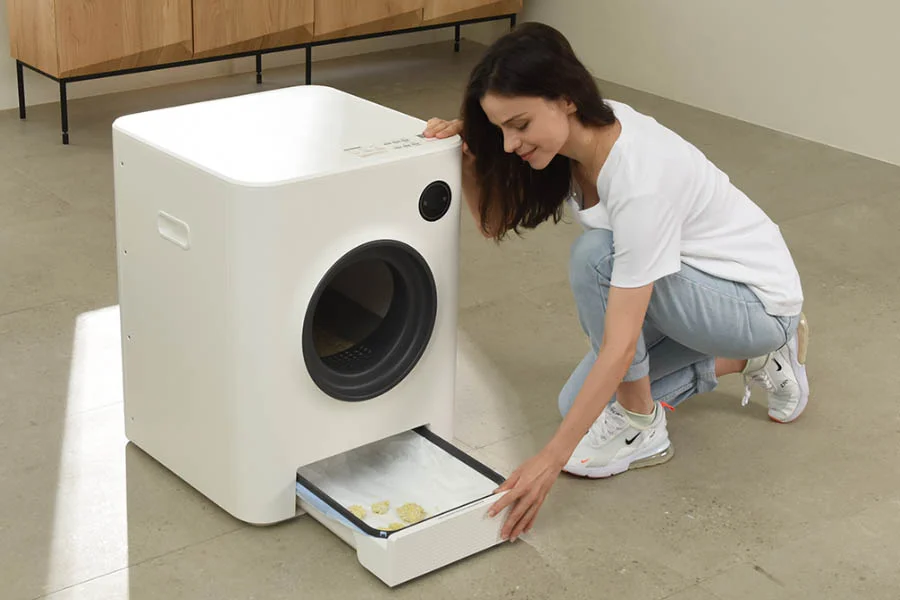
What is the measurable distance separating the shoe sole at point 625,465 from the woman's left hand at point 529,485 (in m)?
0.28

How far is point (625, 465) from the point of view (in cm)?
232

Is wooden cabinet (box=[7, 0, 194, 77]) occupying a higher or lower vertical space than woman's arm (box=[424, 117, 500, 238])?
lower

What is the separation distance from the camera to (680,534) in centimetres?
215

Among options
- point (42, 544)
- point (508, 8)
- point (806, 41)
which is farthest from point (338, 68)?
point (42, 544)

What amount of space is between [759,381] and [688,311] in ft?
1.21

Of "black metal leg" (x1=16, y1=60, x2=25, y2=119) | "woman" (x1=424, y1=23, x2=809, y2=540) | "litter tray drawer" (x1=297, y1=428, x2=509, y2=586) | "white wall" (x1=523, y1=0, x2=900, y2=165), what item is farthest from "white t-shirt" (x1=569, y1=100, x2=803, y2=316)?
"black metal leg" (x1=16, y1=60, x2=25, y2=119)

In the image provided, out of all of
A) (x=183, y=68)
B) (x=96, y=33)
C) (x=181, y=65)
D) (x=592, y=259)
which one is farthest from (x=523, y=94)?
(x=183, y=68)

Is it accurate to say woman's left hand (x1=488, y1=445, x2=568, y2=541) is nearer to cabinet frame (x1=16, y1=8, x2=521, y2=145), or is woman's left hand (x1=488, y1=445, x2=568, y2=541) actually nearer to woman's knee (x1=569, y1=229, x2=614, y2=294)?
woman's knee (x1=569, y1=229, x2=614, y2=294)

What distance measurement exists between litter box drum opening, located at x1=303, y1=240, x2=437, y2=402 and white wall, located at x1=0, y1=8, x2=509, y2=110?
229 cm

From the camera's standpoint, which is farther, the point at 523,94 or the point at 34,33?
the point at 34,33

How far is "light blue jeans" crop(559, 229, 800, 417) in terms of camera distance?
7.16ft

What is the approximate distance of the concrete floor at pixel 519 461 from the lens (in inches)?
79.3

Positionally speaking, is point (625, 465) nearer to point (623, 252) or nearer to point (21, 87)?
point (623, 252)

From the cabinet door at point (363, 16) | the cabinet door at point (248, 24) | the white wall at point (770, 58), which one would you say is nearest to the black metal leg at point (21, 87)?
the cabinet door at point (248, 24)
